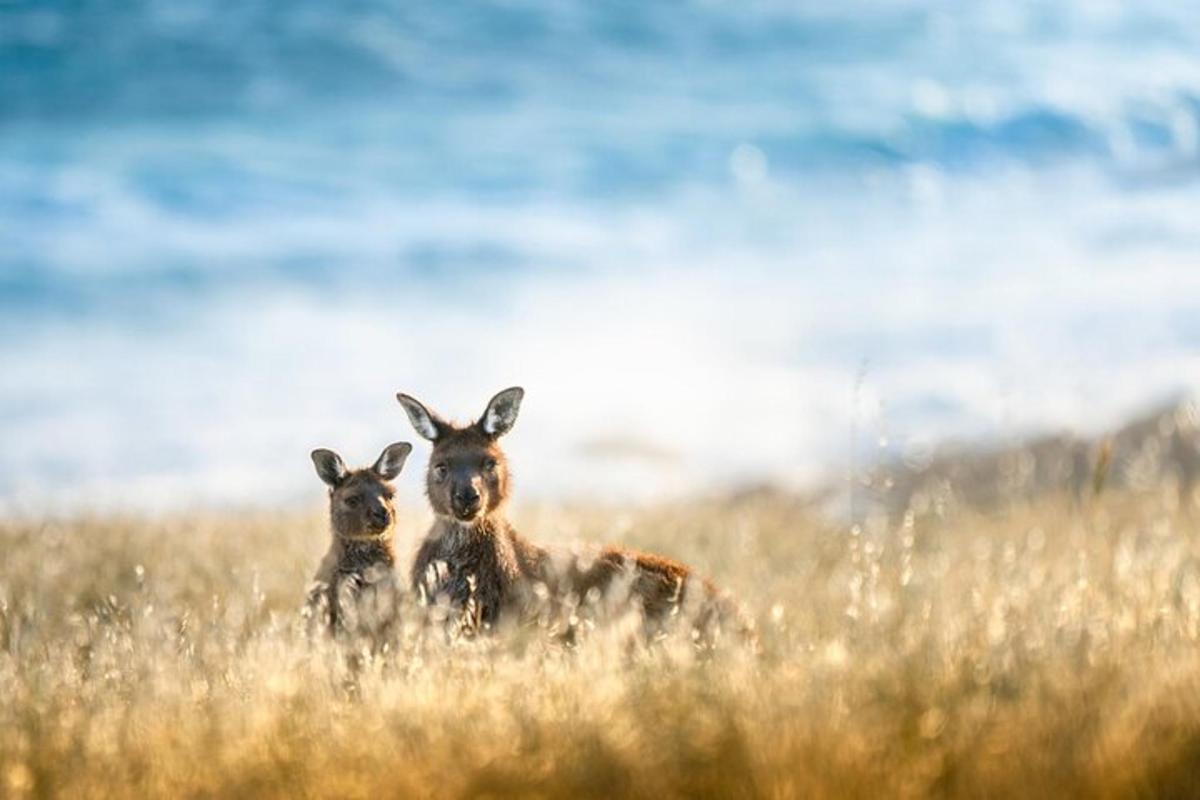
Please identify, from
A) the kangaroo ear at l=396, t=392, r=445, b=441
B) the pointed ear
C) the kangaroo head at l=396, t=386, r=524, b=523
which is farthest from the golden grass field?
the kangaroo ear at l=396, t=392, r=445, b=441

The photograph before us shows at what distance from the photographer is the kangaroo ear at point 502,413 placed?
9.04m

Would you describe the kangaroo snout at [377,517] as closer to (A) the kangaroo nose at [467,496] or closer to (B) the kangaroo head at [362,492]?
(B) the kangaroo head at [362,492]

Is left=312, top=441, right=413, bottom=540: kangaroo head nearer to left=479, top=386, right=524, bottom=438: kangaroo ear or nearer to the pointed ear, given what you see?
the pointed ear

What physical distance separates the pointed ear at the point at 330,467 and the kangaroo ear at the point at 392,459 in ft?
0.61

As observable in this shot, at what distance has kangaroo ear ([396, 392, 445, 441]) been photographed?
9125 mm

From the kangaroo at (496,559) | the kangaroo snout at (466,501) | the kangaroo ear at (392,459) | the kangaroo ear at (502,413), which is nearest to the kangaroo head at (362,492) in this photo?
the kangaroo ear at (392,459)

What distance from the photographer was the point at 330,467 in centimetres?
962

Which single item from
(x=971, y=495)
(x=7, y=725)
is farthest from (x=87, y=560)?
(x=971, y=495)

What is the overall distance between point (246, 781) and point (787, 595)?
6.59 meters

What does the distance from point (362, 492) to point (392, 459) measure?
0.28 m

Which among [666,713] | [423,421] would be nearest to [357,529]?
[423,421]

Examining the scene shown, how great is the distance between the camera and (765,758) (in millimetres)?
5914

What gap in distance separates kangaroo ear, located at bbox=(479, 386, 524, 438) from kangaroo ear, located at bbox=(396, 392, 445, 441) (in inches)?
9.4

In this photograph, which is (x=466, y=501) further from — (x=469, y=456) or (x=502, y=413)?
(x=502, y=413)
